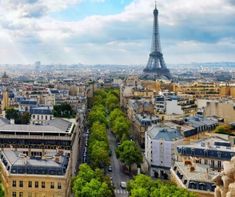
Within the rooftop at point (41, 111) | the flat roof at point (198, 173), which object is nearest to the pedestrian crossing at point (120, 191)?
the flat roof at point (198, 173)

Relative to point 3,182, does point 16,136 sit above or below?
above

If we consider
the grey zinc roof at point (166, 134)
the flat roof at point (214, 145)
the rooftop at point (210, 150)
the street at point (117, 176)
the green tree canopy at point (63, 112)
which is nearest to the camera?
the rooftop at point (210, 150)

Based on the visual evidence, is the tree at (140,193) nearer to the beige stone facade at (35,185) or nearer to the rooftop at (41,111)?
the beige stone facade at (35,185)

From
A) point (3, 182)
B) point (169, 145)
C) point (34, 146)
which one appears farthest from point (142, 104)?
point (3, 182)

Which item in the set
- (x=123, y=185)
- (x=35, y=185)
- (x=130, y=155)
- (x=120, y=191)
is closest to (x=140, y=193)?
(x=35, y=185)

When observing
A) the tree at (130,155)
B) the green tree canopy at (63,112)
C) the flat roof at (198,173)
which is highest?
the green tree canopy at (63,112)

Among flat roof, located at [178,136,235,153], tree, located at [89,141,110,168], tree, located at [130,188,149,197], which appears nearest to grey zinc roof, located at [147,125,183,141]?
flat roof, located at [178,136,235,153]

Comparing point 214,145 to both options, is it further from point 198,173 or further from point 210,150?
point 198,173

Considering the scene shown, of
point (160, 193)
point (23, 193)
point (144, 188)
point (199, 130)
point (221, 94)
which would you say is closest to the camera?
point (160, 193)

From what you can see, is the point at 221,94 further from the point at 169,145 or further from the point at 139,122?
the point at 169,145

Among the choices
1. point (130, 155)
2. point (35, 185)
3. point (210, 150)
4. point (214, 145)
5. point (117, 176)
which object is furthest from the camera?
point (130, 155)

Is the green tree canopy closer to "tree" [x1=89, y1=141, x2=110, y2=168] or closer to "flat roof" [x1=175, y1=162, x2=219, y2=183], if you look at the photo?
"tree" [x1=89, y1=141, x2=110, y2=168]
